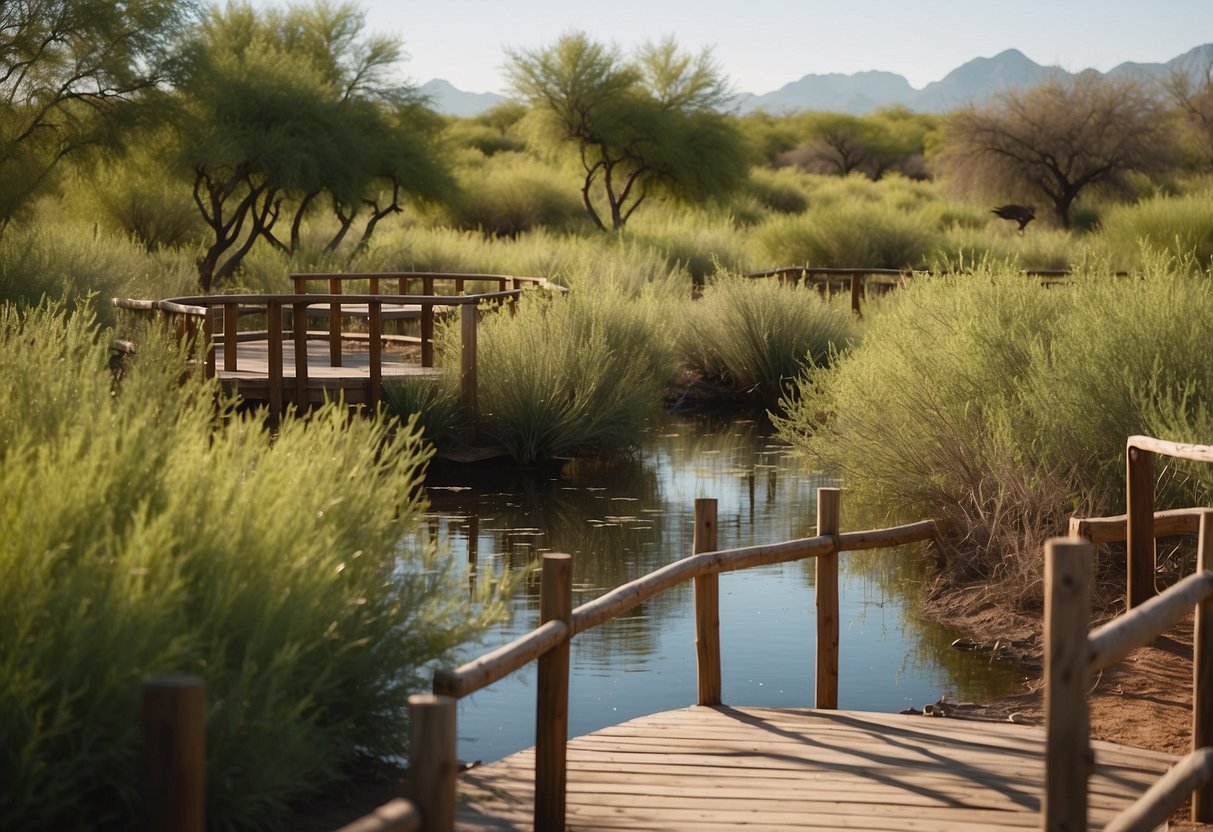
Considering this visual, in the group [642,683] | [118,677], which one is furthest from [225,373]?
[118,677]

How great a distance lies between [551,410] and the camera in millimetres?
13172

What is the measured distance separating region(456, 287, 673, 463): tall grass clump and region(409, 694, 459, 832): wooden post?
9.91m

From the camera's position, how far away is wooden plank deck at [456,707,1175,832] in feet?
14.7

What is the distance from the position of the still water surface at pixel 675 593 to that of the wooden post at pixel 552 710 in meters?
1.83

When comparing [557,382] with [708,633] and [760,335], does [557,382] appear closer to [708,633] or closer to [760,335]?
[760,335]

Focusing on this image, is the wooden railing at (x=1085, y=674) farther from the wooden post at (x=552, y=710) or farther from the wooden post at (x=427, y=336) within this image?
the wooden post at (x=427, y=336)

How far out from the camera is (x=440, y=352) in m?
14.3

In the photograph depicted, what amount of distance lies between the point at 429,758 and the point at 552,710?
1434 mm

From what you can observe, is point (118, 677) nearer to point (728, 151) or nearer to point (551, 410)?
point (551, 410)

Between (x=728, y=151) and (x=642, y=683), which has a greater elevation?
(x=728, y=151)

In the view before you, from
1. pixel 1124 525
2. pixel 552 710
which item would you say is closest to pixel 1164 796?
pixel 552 710

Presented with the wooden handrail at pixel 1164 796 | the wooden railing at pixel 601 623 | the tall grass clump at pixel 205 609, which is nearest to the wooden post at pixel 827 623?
the wooden railing at pixel 601 623

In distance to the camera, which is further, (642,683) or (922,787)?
(642,683)

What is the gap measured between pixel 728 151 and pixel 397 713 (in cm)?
2822
